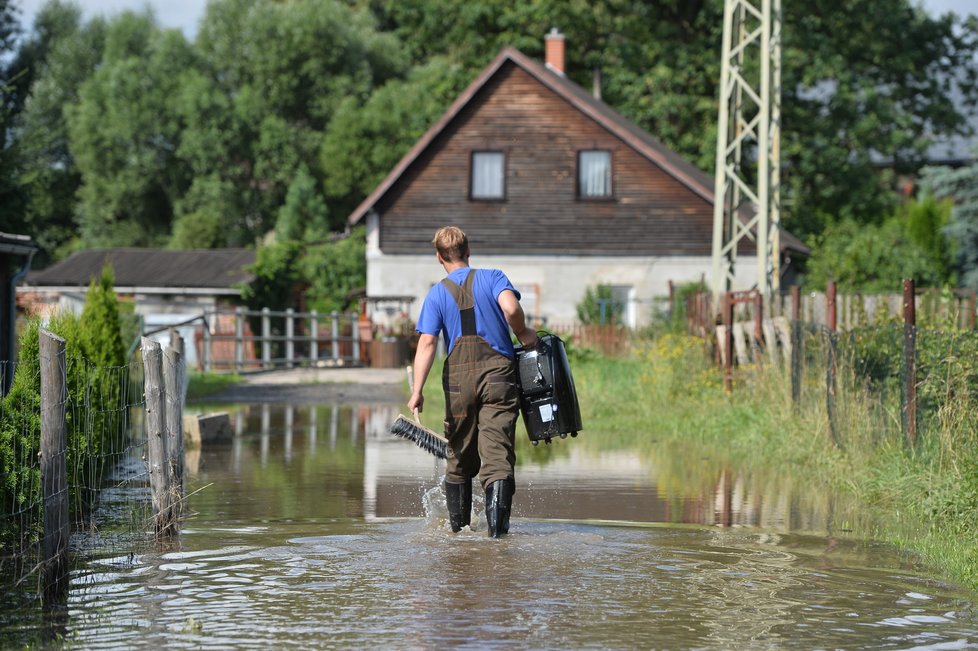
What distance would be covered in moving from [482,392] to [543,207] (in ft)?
100.0

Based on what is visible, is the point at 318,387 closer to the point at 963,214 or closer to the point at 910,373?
the point at 910,373

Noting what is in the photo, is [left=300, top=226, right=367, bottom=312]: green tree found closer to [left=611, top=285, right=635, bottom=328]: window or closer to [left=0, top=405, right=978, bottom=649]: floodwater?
[left=611, top=285, right=635, bottom=328]: window

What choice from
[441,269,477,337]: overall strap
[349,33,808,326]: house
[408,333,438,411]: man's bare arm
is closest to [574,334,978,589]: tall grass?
[441,269,477,337]: overall strap

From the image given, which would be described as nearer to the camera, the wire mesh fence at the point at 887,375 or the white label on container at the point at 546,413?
the white label on container at the point at 546,413

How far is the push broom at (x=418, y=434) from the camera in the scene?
9.84 metres

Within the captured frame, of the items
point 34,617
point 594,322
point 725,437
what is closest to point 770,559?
point 34,617

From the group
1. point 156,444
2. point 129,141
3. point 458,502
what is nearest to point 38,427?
point 156,444

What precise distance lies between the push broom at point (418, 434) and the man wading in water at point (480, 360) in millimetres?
364

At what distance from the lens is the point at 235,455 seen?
1590 centimetres

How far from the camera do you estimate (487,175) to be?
39.8 meters

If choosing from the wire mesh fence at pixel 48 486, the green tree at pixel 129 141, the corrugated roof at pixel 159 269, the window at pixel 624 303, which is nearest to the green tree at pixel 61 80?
the green tree at pixel 129 141

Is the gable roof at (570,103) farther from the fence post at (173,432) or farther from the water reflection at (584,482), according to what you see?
the fence post at (173,432)

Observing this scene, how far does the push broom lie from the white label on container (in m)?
0.66

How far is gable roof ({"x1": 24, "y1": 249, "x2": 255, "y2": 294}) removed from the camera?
4500 cm
